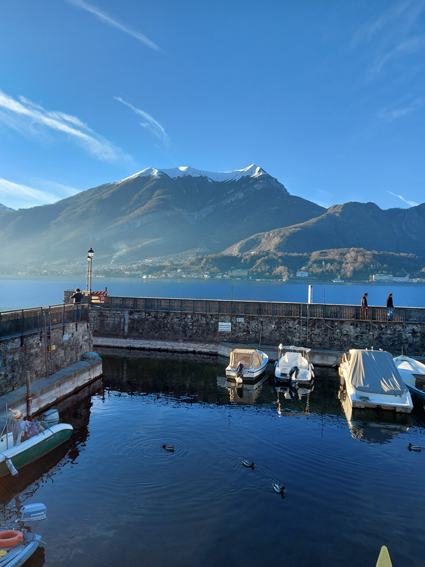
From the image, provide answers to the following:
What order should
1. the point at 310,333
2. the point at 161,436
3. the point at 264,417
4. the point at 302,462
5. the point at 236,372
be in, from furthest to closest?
the point at 310,333, the point at 236,372, the point at 264,417, the point at 161,436, the point at 302,462

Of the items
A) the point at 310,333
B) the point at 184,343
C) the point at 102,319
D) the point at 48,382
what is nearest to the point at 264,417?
the point at 48,382

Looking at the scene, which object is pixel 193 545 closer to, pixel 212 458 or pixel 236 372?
pixel 212 458

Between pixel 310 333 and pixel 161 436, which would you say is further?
pixel 310 333

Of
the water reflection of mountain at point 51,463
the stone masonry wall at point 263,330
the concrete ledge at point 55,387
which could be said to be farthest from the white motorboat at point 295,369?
the water reflection of mountain at point 51,463

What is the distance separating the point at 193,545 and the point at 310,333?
27066mm

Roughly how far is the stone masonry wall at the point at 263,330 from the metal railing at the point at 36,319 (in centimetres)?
1198

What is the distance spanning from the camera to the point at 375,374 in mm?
22688

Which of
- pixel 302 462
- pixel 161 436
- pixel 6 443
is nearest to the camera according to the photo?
pixel 6 443

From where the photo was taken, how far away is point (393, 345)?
32594mm

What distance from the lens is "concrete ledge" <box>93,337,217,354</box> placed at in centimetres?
3720

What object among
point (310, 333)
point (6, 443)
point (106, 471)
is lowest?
point (106, 471)

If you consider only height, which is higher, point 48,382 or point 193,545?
point 48,382

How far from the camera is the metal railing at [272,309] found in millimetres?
33031

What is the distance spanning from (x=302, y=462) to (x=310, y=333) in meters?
20.8
